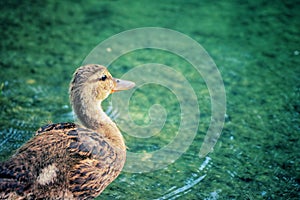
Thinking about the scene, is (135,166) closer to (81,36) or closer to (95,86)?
(95,86)

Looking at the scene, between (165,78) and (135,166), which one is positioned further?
(165,78)

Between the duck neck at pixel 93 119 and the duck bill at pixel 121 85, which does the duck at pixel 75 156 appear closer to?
the duck neck at pixel 93 119

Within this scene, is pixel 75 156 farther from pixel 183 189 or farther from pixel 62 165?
pixel 183 189

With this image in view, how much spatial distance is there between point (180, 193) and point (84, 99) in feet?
4.47

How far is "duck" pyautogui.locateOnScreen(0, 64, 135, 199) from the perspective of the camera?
11.8ft

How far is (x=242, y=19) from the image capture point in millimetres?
7699

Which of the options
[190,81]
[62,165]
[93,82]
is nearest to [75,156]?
[62,165]

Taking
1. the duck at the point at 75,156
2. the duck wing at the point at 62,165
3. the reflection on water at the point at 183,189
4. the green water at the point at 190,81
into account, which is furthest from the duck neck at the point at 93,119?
the reflection on water at the point at 183,189

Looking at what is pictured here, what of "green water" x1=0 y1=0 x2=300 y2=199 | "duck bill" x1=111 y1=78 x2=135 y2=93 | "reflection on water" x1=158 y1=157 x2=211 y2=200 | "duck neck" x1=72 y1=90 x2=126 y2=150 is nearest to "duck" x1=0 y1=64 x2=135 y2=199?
"duck neck" x1=72 y1=90 x2=126 y2=150

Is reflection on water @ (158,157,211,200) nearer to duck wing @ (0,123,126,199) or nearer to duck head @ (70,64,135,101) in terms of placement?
duck wing @ (0,123,126,199)

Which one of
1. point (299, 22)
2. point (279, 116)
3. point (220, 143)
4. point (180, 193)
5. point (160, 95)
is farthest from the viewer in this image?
point (299, 22)

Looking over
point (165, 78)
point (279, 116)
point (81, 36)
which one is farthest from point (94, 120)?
point (81, 36)

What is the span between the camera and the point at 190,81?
20.7 ft

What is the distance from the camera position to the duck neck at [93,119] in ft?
15.3
